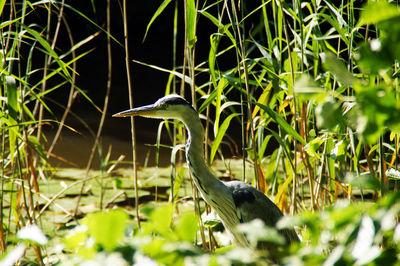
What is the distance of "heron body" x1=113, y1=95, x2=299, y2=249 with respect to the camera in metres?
2.12

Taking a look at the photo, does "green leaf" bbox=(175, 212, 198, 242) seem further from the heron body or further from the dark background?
the dark background

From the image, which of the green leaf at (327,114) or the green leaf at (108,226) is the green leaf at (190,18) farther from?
the green leaf at (108,226)

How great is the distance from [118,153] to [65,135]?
0.89m

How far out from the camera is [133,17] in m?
9.96

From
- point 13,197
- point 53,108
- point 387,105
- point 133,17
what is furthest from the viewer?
point 133,17

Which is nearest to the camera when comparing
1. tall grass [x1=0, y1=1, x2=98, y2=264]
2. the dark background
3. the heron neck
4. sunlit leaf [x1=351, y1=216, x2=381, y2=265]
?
sunlit leaf [x1=351, y1=216, x2=381, y2=265]

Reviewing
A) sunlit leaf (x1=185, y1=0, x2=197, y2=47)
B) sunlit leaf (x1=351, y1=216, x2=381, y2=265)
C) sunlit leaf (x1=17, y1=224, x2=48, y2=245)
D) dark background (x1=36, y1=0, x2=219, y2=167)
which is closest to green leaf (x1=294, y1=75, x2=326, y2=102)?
sunlit leaf (x1=351, y1=216, x2=381, y2=265)

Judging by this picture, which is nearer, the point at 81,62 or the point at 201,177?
the point at 201,177

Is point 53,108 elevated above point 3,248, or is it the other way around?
point 53,108

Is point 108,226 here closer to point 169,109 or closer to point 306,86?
point 306,86

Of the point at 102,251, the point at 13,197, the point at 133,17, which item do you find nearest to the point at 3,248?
the point at 13,197

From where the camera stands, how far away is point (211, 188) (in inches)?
84.1

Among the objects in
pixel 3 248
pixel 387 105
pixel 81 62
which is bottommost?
pixel 3 248

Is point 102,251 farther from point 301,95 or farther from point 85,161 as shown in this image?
point 85,161
